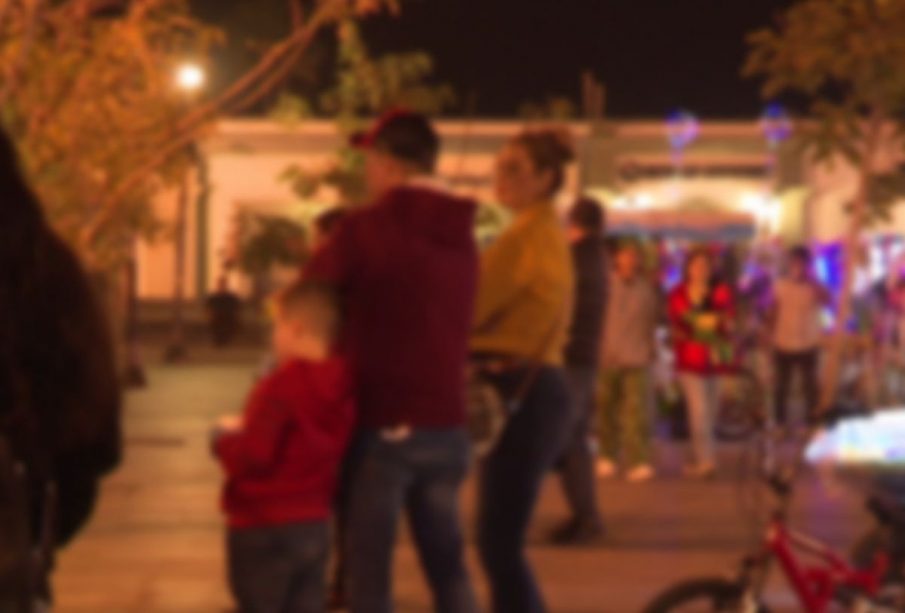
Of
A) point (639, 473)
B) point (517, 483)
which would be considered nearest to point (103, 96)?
point (639, 473)

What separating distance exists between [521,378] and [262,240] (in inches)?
1085

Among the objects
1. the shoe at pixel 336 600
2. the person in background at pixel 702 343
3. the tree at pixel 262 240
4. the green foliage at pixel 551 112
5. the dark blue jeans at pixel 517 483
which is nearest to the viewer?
the dark blue jeans at pixel 517 483

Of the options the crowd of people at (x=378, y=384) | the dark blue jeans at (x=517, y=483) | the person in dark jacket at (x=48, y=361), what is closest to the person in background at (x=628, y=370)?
the crowd of people at (x=378, y=384)

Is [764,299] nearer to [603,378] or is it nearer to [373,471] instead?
[603,378]

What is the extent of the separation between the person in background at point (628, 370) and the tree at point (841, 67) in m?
2.06

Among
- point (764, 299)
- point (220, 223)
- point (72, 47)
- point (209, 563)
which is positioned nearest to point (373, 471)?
point (209, 563)

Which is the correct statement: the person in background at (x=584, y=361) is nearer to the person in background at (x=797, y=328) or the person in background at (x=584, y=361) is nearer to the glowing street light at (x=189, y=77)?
the glowing street light at (x=189, y=77)

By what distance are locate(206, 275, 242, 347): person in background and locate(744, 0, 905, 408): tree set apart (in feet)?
64.1

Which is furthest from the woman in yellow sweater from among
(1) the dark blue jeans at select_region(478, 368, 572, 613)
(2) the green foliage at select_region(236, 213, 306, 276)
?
(2) the green foliage at select_region(236, 213, 306, 276)

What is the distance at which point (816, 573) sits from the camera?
256 inches

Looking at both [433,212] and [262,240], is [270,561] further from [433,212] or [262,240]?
[262,240]

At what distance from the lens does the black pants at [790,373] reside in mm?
18203

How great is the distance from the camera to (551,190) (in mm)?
7031

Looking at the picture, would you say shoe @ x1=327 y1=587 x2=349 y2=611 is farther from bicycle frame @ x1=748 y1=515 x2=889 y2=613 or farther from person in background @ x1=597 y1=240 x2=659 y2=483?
person in background @ x1=597 y1=240 x2=659 y2=483
